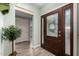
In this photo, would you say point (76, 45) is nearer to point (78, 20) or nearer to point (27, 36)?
point (78, 20)

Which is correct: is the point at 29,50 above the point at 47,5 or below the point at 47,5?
below

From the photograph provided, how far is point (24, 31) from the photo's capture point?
1477mm

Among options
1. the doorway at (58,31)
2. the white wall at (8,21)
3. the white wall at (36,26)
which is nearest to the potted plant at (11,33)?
the white wall at (8,21)

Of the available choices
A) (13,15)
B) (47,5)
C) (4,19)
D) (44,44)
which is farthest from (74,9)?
(4,19)

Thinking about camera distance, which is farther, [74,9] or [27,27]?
[27,27]

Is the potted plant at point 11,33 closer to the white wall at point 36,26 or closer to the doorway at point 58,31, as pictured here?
the white wall at point 36,26

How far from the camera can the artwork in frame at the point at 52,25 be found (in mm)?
1484

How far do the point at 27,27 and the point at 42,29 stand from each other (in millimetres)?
251

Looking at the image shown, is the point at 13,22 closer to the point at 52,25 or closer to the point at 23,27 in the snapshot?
the point at 23,27

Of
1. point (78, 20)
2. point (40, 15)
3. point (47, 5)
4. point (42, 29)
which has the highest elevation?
point (47, 5)

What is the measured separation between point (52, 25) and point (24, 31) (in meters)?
0.47

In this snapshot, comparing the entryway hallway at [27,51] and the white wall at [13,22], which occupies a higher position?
the white wall at [13,22]

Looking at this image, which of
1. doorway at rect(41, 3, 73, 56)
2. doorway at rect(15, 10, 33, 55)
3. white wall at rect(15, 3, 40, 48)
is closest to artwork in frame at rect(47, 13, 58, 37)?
doorway at rect(41, 3, 73, 56)

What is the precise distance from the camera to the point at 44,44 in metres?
1.56
